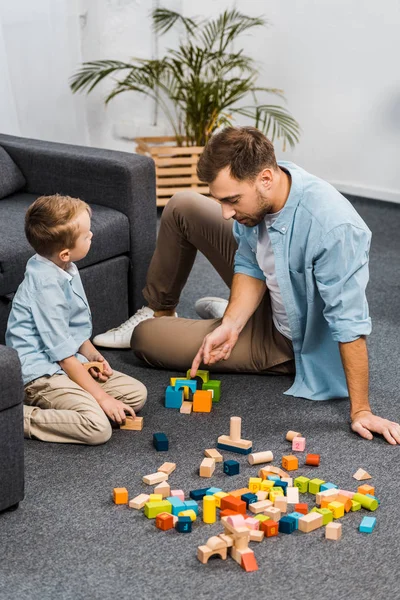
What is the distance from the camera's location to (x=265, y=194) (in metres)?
2.36

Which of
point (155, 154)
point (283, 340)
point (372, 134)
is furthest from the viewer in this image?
point (372, 134)

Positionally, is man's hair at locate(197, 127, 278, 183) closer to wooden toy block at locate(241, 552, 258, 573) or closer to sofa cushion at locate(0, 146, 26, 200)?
wooden toy block at locate(241, 552, 258, 573)

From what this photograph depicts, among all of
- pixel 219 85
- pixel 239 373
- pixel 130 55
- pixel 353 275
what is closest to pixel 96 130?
pixel 130 55

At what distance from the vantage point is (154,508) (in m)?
2.00

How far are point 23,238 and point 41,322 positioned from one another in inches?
20.0

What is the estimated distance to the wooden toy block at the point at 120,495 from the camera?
2.05 meters

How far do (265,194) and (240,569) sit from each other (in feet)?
3.34

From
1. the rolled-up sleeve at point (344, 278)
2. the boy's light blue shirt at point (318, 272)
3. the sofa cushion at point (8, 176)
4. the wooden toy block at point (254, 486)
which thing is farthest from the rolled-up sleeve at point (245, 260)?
the sofa cushion at point (8, 176)

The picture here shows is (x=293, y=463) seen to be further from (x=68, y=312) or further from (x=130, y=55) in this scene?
(x=130, y=55)

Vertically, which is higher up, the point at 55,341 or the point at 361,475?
the point at 55,341

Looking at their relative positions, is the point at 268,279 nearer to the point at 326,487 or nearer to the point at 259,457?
the point at 259,457

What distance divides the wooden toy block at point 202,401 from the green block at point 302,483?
0.48 m

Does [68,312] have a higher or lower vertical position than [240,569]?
higher

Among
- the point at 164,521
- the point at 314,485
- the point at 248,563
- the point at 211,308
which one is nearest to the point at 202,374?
the point at 211,308
